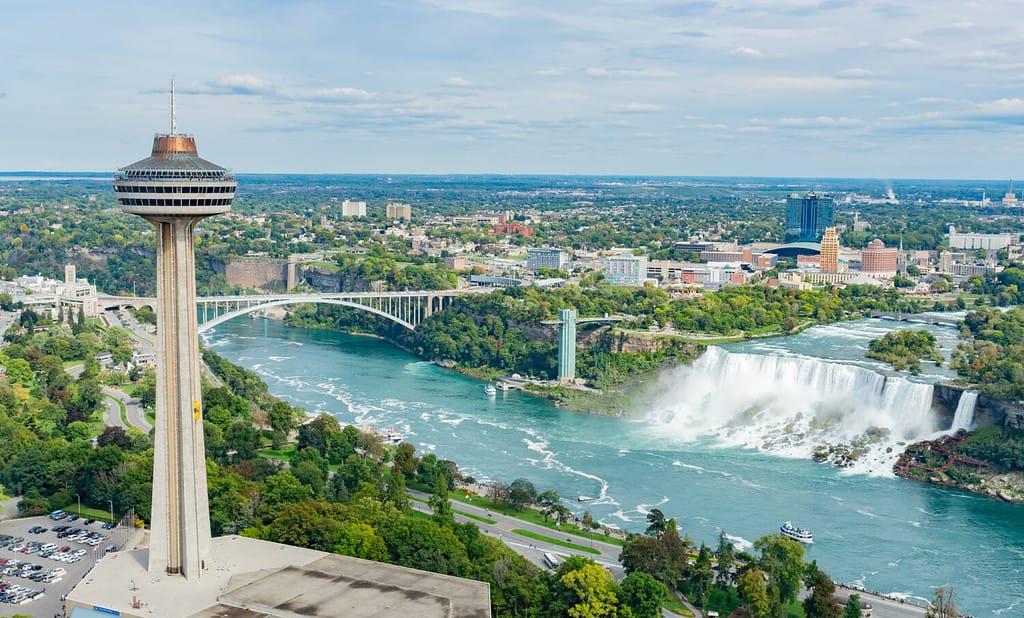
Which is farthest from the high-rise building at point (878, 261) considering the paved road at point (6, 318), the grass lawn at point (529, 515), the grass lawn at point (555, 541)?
the grass lawn at point (555, 541)

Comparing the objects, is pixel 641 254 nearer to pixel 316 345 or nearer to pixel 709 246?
pixel 709 246

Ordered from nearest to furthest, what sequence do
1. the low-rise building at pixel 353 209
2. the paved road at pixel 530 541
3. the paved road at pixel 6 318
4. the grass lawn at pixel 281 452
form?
the paved road at pixel 530 541 → the grass lawn at pixel 281 452 → the paved road at pixel 6 318 → the low-rise building at pixel 353 209

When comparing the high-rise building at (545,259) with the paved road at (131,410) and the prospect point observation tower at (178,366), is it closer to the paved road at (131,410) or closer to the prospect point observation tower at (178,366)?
the paved road at (131,410)

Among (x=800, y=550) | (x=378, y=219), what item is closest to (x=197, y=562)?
(x=800, y=550)

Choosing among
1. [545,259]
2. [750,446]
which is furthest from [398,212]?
[750,446]

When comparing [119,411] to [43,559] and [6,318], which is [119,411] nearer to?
[43,559]

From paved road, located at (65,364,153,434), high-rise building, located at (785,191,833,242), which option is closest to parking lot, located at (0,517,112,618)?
paved road, located at (65,364,153,434)

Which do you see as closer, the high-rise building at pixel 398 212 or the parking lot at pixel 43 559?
the parking lot at pixel 43 559
